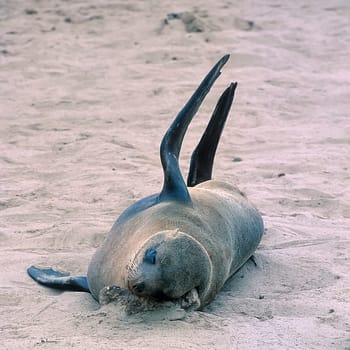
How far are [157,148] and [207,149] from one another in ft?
Answer: 5.65

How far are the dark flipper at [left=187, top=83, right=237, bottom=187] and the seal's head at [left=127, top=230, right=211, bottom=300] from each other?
157 cm

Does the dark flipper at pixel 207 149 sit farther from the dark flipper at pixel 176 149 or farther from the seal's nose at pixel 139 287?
the seal's nose at pixel 139 287

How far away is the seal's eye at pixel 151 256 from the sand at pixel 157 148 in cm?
22

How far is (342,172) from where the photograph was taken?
6156 millimetres

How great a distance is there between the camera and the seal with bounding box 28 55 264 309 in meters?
3.32

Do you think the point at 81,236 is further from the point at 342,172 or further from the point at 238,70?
the point at 238,70

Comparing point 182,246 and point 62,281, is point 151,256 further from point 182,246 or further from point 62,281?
point 62,281

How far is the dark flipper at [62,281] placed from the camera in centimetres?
402

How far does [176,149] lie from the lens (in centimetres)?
435

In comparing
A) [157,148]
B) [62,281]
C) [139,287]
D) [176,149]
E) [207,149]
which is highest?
[176,149]

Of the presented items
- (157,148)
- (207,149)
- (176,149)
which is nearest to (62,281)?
(176,149)

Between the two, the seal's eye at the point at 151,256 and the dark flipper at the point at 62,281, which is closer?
the seal's eye at the point at 151,256

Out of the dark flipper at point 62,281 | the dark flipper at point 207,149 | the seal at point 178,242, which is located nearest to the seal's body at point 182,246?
the seal at point 178,242

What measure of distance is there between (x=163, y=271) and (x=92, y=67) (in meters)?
5.88
